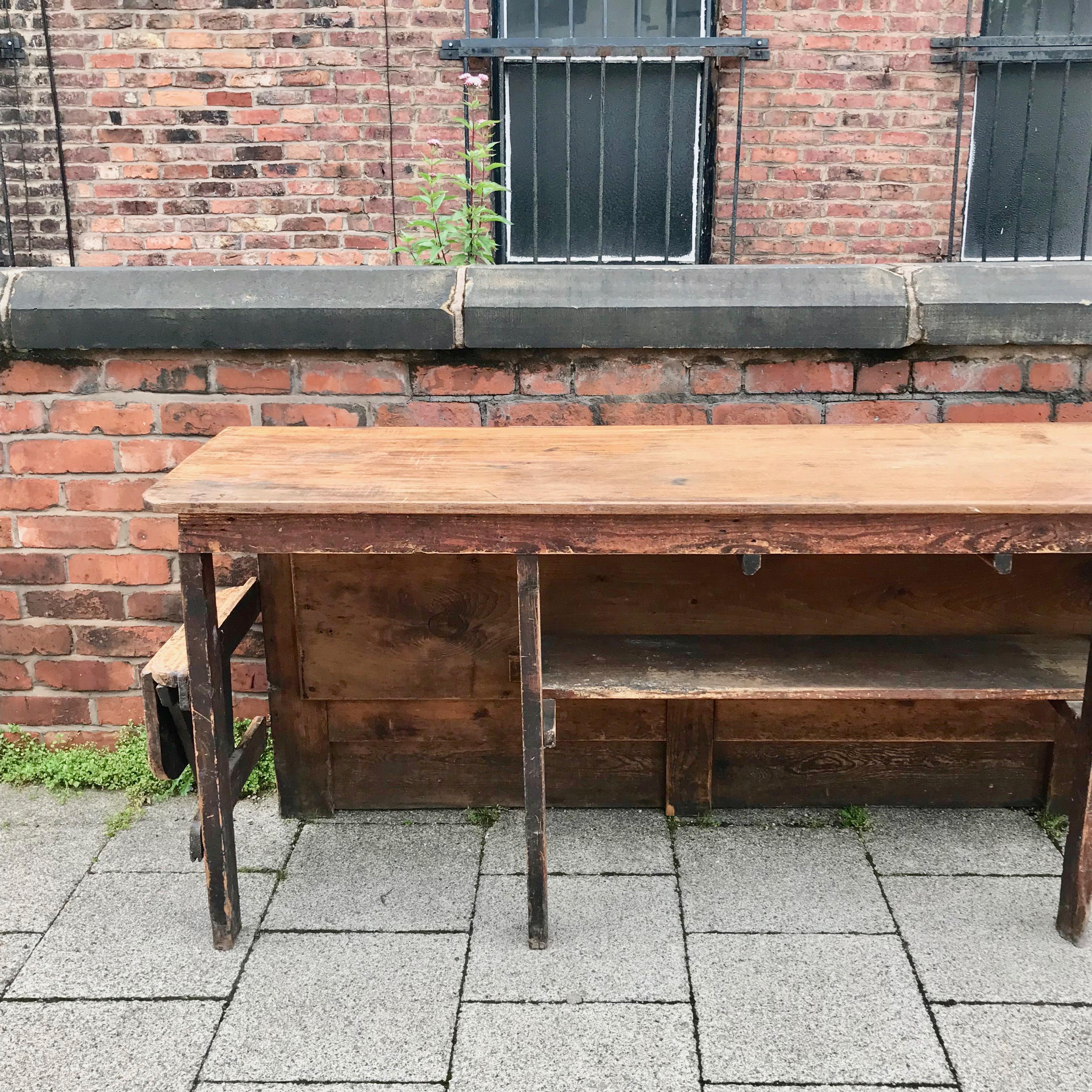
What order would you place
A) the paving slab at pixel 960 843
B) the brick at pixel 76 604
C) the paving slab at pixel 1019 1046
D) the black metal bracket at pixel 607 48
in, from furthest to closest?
the black metal bracket at pixel 607 48, the brick at pixel 76 604, the paving slab at pixel 960 843, the paving slab at pixel 1019 1046

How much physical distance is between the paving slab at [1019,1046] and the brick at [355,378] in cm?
185

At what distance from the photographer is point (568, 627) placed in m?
2.60

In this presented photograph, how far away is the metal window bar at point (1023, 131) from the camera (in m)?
4.45

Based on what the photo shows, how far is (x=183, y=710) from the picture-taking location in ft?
7.37

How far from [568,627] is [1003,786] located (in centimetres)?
120

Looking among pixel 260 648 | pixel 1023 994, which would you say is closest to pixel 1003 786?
pixel 1023 994

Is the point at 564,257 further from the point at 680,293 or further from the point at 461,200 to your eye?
the point at 680,293

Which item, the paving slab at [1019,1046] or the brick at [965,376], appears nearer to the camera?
the paving slab at [1019,1046]

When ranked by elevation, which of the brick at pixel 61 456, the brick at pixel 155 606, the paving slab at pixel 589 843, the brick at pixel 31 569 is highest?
the brick at pixel 61 456

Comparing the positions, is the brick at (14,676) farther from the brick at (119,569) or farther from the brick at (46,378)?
the brick at (46,378)

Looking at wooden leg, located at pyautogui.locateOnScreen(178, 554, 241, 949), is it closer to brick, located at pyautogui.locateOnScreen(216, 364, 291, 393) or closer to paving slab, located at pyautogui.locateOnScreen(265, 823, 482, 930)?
paving slab, located at pyautogui.locateOnScreen(265, 823, 482, 930)

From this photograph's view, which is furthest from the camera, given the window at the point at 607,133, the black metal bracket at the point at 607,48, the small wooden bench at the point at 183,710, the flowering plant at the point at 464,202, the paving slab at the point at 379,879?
the window at the point at 607,133

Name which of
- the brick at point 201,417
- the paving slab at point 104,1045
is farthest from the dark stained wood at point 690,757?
the brick at point 201,417

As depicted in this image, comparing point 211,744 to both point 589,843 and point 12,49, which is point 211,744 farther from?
point 12,49
